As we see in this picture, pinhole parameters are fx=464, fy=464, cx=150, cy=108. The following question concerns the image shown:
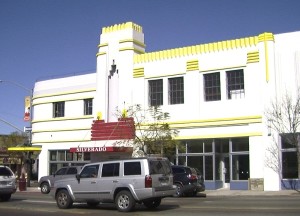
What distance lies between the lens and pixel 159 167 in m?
17.1

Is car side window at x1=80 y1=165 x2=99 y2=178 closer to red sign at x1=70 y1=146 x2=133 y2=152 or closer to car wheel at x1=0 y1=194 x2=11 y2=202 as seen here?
car wheel at x1=0 y1=194 x2=11 y2=202

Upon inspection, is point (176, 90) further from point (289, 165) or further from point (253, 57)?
point (289, 165)

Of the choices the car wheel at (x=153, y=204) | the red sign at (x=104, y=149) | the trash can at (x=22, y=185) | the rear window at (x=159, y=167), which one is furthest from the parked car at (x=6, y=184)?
the red sign at (x=104, y=149)

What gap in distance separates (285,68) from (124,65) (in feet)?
40.2

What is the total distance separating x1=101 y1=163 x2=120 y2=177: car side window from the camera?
17.2 m

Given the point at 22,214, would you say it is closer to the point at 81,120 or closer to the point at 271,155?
the point at 271,155

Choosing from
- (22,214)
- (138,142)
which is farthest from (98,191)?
(138,142)

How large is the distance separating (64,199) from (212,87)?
16.3 meters

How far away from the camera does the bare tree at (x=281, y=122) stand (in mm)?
28312

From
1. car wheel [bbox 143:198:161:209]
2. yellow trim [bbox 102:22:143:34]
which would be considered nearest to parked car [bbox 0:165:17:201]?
car wheel [bbox 143:198:161:209]

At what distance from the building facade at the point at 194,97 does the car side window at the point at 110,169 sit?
1399cm

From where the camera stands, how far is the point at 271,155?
94.1 ft

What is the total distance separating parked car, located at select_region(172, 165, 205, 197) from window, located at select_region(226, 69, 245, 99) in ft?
24.8

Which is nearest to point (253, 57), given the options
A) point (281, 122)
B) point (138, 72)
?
point (281, 122)
